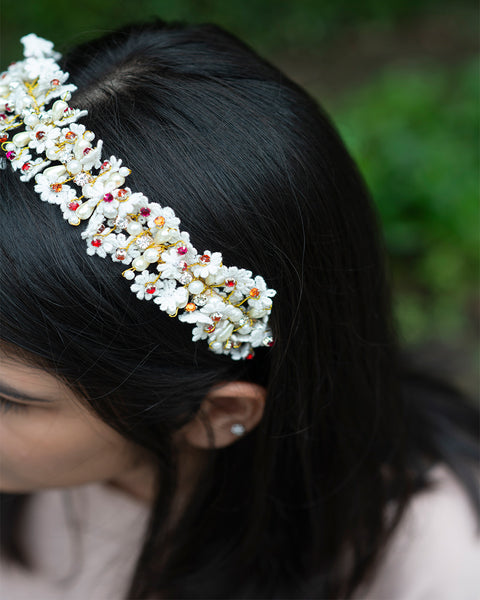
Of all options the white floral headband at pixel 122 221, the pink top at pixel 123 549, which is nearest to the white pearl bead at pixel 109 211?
the white floral headband at pixel 122 221

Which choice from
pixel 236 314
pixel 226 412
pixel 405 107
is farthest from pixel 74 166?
pixel 405 107

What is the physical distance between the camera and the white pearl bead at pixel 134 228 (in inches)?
39.0

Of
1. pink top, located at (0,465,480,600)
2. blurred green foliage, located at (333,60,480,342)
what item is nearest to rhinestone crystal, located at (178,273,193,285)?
pink top, located at (0,465,480,600)

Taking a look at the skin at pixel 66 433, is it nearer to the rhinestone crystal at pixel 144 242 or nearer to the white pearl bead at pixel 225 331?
the white pearl bead at pixel 225 331

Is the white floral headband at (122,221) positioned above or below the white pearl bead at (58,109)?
below

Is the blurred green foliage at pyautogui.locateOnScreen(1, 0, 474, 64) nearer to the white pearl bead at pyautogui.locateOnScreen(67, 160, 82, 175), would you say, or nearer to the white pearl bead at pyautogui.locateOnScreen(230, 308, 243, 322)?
the white pearl bead at pyautogui.locateOnScreen(67, 160, 82, 175)

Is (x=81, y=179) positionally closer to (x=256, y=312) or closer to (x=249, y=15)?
(x=256, y=312)

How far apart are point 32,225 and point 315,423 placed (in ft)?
2.66

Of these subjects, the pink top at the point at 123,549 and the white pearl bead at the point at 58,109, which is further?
the pink top at the point at 123,549

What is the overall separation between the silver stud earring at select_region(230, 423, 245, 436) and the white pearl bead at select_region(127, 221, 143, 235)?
53cm

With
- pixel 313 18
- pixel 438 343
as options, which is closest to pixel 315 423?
pixel 438 343

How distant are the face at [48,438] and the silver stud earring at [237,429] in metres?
0.24

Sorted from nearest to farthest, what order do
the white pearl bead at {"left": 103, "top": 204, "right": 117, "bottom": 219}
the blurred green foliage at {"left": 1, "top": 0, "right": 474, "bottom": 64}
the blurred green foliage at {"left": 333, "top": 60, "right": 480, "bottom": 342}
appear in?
the white pearl bead at {"left": 103, "top": 204, "right": 117, "bottom": 219} < the blurred green foliage at {"left": 333, "top": 60, "right": 480, "bottom": 342} < the blurred green foliage at {"left": 1, "top": 0, "right": 474, "bottom": 64}

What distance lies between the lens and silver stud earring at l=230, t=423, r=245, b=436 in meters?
1.29
